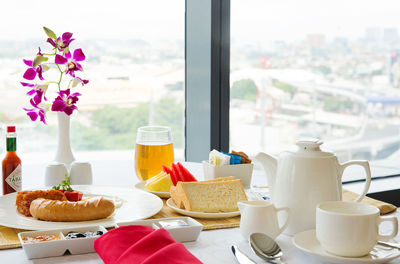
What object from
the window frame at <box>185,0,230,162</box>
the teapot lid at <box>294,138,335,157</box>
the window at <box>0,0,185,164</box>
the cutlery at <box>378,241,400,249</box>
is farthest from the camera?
the window at <box>0,0,185,164</box>

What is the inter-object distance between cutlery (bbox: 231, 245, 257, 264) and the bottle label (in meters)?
0.62

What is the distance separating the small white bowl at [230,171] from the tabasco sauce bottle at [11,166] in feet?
1.54

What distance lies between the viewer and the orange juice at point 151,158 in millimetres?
1444

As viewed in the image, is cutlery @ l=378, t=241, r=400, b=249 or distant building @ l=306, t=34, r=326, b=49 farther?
distant building @ l=306, t=34, r=326, b=49

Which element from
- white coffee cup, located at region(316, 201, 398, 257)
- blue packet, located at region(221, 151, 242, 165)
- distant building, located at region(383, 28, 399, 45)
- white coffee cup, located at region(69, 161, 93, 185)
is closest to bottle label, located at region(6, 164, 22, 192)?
white coffee cup, located at region(69, 161, 93, 185)

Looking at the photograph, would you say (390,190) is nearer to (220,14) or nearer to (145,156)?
(220,14)

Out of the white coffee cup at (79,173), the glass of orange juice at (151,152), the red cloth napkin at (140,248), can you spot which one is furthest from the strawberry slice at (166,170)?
the red cloth napkin at (140,248)

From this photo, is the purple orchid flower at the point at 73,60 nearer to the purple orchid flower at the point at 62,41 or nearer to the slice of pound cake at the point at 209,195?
the purple orchid flower at the point at 62,41

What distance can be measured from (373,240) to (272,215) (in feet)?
0.61

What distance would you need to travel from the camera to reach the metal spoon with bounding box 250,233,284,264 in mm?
874

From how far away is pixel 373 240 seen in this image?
2.73 ft

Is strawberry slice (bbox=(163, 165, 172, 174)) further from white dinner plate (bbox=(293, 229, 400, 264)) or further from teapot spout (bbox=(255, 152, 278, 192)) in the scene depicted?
white dinner plate (bbox=(293, 229, 400, 264))

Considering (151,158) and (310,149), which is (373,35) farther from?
(310,149)

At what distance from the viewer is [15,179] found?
1.28 m
